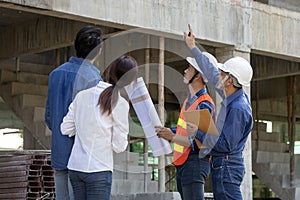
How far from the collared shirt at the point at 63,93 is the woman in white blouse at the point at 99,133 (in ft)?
0.73

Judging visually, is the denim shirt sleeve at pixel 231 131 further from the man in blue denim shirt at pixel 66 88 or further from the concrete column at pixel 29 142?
the concrete column at pixel 29 142

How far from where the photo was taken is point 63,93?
5613mm

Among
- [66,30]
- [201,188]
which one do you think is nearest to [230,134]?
[201,188]

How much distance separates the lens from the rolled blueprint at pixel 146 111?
5.38 metres

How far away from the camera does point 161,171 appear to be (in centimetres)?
1320

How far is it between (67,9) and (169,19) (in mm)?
2121

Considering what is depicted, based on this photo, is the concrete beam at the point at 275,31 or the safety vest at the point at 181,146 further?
the concrete beam at the point at 275,31

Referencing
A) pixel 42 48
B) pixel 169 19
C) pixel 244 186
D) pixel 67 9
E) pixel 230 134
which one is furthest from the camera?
pixel 42 48

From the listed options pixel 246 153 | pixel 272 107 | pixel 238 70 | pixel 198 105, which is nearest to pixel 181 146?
pixel 198 105

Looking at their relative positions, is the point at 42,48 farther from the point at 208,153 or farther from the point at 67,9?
the point at 208,153

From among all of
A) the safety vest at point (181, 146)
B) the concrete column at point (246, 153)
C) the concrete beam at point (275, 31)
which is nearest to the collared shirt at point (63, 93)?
the safety vest at point (181, 146)

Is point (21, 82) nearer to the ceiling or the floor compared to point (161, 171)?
nearer to the ceiling

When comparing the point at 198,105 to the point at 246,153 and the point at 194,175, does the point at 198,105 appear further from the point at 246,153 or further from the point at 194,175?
the point at 246,153

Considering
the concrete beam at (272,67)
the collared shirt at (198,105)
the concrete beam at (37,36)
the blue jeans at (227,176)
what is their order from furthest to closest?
the concrete beam at (272,67) → the concrete beam at (37,36) → the collared shirt at (198,105) → the blue jeans at (227,176)
